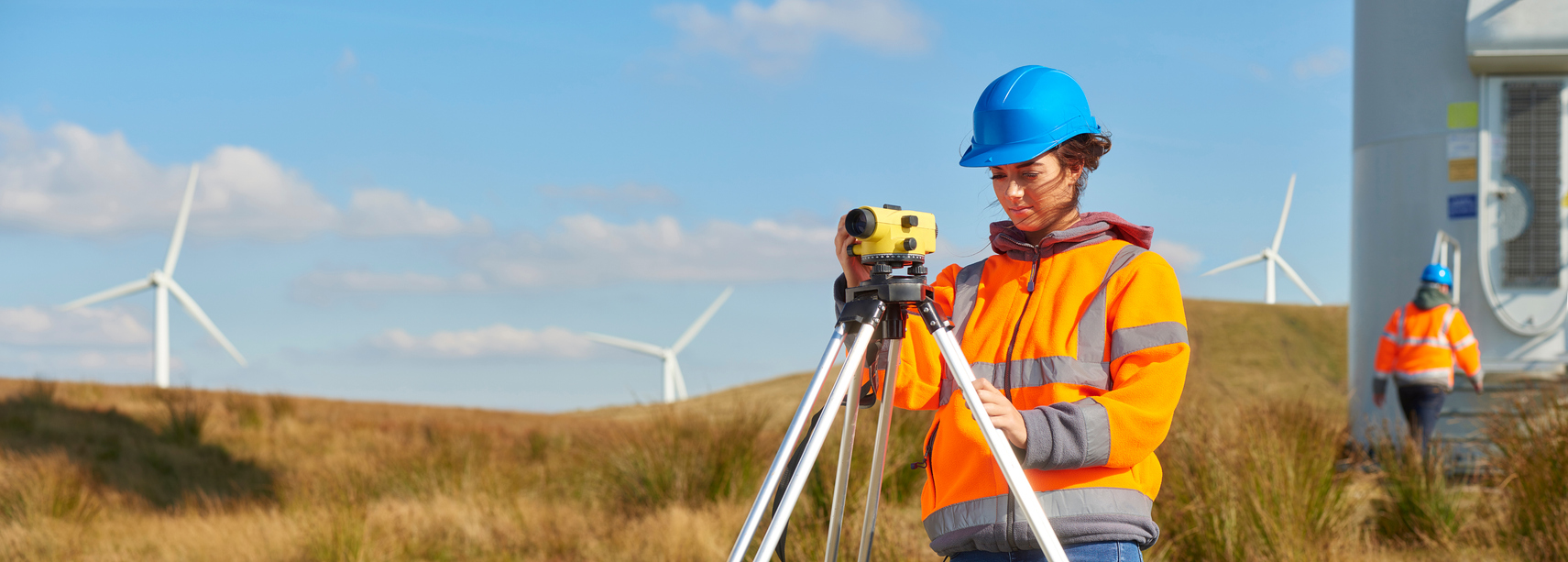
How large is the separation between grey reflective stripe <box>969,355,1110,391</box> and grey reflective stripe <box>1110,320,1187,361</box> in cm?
6

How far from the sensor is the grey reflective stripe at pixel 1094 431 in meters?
1.70

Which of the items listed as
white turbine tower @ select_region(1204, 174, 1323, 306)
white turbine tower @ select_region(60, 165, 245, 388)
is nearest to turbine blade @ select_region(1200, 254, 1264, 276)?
white turbine tower @ select_region(1204, 174, 1323, 306)

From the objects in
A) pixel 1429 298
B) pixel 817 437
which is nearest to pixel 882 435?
pixel 817 437

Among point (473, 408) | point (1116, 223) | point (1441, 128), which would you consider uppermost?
point (1441, 128)

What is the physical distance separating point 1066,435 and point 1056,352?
0.19m

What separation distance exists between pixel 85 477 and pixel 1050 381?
10.4m

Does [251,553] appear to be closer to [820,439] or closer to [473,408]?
[820,439]

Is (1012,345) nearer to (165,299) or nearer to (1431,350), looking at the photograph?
(1431,350)

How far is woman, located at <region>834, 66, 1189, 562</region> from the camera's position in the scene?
5.69 feet

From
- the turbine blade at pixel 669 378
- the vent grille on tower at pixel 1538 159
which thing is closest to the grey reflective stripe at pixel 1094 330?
the vent grille on tower at pixel 1538 159

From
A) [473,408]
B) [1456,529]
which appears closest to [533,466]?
[1456,529]

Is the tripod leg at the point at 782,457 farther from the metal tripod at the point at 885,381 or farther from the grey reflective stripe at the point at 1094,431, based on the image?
the grey reflective stripe at the point at 1094,431

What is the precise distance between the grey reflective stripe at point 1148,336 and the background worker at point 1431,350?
7.69m

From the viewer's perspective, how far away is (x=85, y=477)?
369 inches
